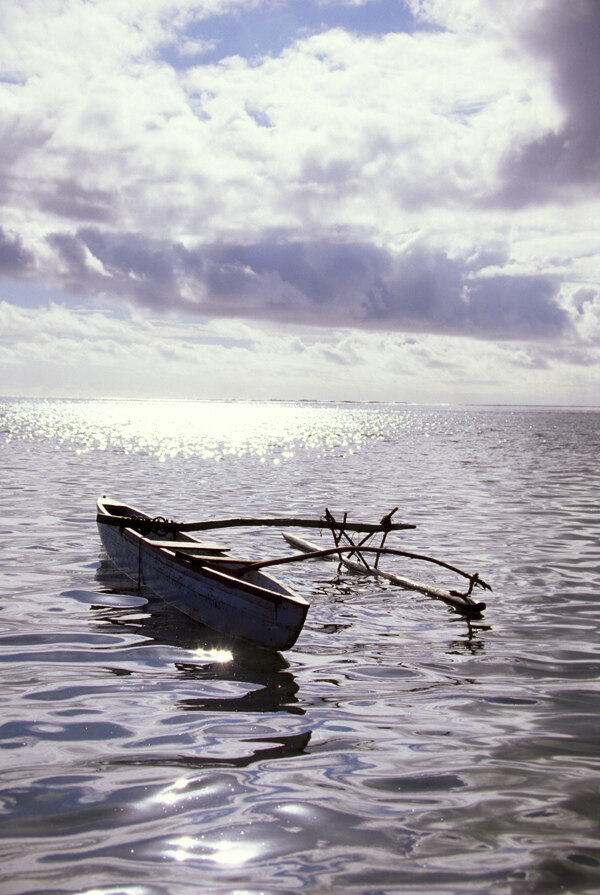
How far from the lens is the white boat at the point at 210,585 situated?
9.53 meters

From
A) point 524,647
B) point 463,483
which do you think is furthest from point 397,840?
→ point 463,483

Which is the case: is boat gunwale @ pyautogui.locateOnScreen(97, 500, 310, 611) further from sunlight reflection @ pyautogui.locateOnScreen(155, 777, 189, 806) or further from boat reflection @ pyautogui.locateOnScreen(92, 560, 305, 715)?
sunlight reflection @ pyautogui.locateOnScreen(155, 777, 189, 806)

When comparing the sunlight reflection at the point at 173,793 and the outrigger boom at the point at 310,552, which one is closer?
the sunlight reflection at the point at 173,793

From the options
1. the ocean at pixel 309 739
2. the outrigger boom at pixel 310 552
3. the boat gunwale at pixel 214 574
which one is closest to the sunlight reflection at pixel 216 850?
the ocean at pixel 309 739

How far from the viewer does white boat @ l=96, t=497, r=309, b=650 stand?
9.53 m

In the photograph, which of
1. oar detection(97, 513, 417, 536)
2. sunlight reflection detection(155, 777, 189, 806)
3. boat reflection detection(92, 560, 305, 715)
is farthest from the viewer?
oar detection(97, 513, 417, 536)

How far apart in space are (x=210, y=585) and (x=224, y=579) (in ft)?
1.50

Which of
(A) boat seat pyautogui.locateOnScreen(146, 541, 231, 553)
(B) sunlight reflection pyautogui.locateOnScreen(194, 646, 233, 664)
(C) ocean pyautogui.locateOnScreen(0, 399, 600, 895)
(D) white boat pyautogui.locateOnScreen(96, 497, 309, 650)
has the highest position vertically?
(A) boat seat pyautogui.locateOnScreen(146, 541, 231, 553)

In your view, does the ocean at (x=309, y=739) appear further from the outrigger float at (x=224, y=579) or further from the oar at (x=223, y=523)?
the oar at (x=223, y=523)

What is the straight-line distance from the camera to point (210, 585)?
10.8 m

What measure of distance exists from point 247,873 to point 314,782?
1363mm

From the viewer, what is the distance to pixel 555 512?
23.5 meters

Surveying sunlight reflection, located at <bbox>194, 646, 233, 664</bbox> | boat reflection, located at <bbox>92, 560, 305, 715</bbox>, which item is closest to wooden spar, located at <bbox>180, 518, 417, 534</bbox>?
boat reflection, located at <bbox>92, 560, 305, 715</bbox>

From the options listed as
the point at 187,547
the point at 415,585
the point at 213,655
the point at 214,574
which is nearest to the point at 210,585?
the point at 214,574
